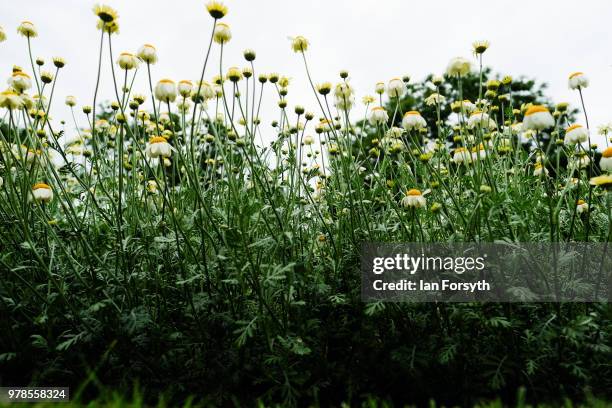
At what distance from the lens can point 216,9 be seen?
7.88 feet

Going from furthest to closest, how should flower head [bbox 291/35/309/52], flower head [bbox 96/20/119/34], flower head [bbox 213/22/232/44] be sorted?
1. flower head [bbox 291/35/309/52]
2. flower head [bbox 213/22/232/44]
3. flower head [bbox 96/20/119/34]

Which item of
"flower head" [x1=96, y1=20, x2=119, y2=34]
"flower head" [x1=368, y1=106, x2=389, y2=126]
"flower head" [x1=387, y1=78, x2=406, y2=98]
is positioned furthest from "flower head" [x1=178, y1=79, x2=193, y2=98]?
"flower head" [x1=387, y1=78, x2=406, y2=98]

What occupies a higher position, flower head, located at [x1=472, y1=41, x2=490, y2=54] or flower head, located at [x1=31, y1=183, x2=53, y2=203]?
flower head, located at [x1=472, y1=41, x2=490, y2=54]

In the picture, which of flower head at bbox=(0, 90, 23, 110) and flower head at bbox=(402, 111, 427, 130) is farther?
flower head at bbox=(402, 111, 427, 130)

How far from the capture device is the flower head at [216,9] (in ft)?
7.84

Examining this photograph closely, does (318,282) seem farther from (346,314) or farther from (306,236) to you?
(306,236)

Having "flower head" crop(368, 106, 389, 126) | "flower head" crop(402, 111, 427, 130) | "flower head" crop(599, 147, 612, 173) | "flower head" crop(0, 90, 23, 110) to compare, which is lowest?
"flower head" crop(599, 147, 612, 173)

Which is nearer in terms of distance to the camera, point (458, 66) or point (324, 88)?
point (458, 66)

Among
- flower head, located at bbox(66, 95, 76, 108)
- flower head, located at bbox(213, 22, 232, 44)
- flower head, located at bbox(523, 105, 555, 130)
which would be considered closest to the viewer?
flower head, located at bbox(523, 105, 555, 130)

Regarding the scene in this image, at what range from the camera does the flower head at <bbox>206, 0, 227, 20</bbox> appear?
2389mm

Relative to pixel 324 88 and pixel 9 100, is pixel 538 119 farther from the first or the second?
pixel 9 100

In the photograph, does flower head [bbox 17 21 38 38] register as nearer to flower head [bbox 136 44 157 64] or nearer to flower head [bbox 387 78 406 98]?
flower head [bbox 136 44 157 64]

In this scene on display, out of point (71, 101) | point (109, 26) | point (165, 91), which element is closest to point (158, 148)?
point (165, 91)

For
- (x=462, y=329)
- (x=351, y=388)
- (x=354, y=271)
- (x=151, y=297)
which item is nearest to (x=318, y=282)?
(x=354, y=271)
